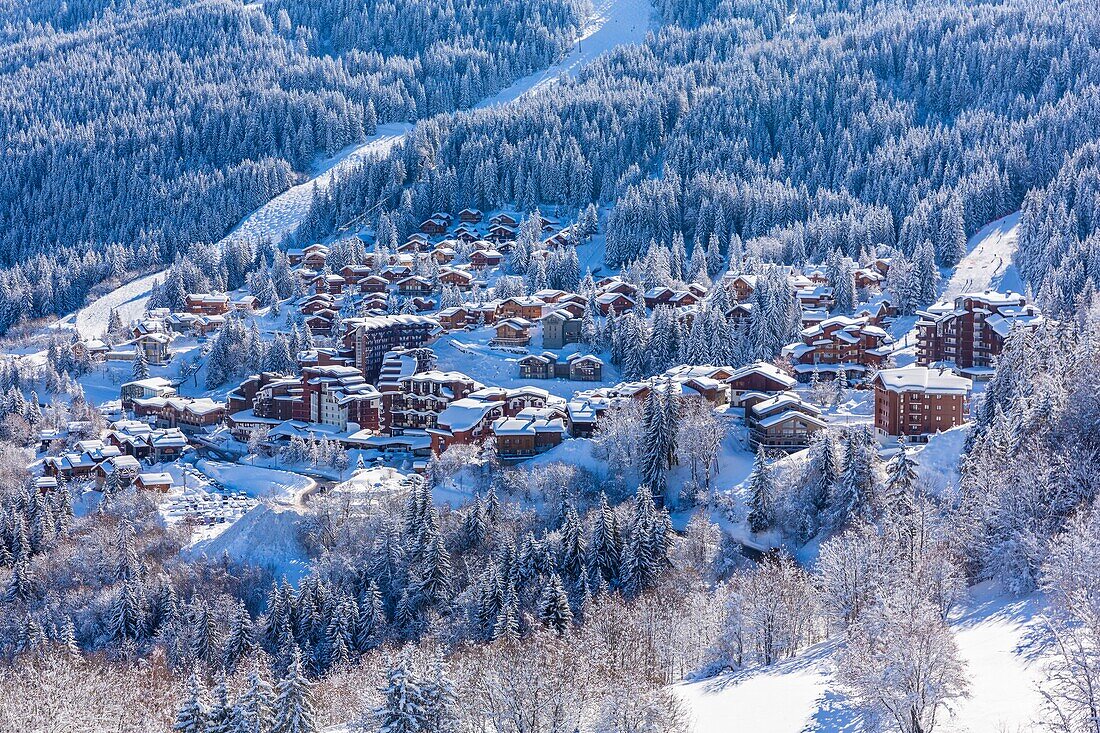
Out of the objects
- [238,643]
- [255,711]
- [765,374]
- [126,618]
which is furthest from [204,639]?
[765,374]

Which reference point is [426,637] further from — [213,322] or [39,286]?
[39,286]

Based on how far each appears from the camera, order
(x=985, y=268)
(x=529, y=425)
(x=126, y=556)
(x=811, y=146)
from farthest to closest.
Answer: (x=811, y=146) → (x=985, y=268) → (x=529, y=425) → (x=126, y=556)

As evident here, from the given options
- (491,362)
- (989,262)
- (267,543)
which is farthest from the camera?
(989,262)

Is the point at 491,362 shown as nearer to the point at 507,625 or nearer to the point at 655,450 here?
the point at 655,450

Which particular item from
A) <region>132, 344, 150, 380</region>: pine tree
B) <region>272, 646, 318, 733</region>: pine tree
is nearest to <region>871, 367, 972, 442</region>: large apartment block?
<region>272, 646, 318, 733</region>: pine tree

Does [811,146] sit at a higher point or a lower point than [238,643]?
higher

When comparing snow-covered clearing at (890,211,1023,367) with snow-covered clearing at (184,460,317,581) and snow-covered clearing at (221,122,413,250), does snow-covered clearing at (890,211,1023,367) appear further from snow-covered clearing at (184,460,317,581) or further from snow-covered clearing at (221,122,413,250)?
snow-covered clearing at (221,122,413,250)

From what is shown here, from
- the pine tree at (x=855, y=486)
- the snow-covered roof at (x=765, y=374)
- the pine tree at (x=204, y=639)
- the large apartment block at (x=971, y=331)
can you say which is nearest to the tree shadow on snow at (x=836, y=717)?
the pine tree at (x=855, y=486)
